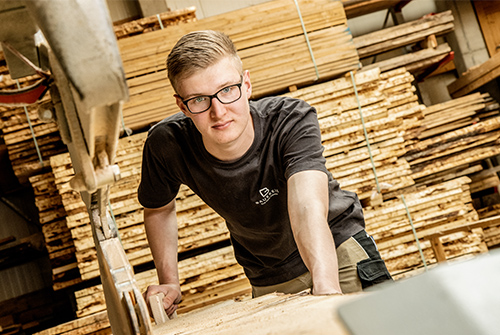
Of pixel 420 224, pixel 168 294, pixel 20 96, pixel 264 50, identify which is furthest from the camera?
pixel 420 224

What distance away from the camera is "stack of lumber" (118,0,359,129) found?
18.0ft

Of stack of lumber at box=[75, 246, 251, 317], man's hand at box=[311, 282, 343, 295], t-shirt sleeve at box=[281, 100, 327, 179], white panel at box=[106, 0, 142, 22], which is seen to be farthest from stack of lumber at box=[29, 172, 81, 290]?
man's hand at box=[311, 282, 343, 295]

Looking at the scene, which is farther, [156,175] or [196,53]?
[156,175]

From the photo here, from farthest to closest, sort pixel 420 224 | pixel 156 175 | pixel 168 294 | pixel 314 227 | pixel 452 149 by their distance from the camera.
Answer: pixel 452 149
pixel 420 224
pixel 156 175
pixel 168 294
pixel 314 227

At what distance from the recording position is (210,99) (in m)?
2.54

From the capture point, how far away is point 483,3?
28.0ft

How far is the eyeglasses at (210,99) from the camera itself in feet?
8.34

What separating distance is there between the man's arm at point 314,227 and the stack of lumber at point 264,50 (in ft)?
10.9

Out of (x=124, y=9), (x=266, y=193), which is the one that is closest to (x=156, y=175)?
(x=266, y=193)

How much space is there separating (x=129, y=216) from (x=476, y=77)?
561 cm

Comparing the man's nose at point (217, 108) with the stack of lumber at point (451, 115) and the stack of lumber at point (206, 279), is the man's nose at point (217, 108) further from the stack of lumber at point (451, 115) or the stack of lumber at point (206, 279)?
the stack of lumber at point (451, 115)

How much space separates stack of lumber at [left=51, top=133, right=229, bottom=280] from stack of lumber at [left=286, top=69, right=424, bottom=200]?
1.55 meters

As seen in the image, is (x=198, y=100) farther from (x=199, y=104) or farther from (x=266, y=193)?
(x=266, y=193)

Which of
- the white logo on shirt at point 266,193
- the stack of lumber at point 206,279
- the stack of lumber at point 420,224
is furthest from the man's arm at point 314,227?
the stack of lumber at point 420,224
